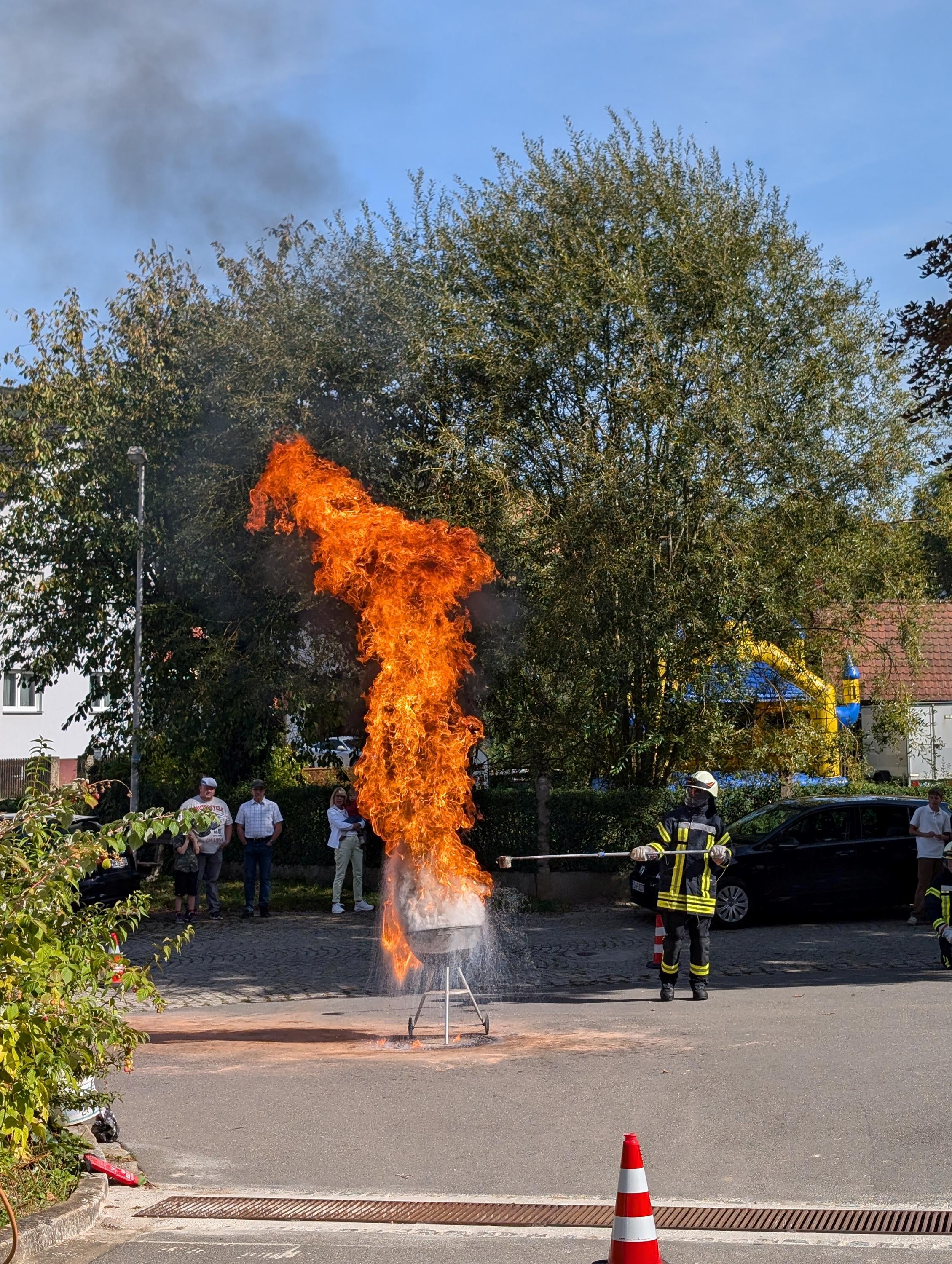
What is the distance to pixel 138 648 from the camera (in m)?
20.9

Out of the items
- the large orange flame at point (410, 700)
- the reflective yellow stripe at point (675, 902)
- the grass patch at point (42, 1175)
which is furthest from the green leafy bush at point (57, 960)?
the reflective yellow stripe at point (675, 902)

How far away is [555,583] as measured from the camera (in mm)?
17297

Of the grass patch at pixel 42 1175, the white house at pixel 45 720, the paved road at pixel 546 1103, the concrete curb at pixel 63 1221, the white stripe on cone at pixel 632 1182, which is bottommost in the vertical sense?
the paved road at pixel 546 1103

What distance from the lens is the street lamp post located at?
20.3 m

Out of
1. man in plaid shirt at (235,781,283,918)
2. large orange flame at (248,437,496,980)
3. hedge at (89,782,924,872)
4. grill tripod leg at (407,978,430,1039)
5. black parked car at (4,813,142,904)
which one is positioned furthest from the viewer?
hedge at (89,782,924,872)

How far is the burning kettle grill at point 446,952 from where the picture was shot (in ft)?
32.9

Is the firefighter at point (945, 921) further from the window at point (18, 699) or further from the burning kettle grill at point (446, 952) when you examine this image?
the window at point (18, 699)

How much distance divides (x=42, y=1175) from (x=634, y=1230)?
3.01m

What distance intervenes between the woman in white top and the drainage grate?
37.9 feet

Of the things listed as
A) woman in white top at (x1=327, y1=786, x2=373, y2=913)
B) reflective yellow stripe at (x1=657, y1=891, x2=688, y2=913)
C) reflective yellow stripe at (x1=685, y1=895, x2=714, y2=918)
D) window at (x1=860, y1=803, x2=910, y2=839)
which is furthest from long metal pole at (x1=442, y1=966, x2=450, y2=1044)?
window at (x1=860, y1=803, x2=910, y2=839)

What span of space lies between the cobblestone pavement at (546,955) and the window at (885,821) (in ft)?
3.60

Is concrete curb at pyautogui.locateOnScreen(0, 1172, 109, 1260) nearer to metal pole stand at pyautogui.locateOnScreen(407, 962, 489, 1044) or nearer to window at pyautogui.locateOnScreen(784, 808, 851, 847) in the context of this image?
metal pole stand at pyautogui.locateOnScreen(407, 962, 489, 1044)

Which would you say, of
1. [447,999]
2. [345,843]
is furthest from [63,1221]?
[345,843]

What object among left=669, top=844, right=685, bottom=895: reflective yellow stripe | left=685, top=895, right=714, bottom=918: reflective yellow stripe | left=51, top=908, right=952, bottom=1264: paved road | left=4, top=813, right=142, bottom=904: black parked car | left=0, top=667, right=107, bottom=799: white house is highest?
left=0, top=667, right=107, bottom=799: white house
